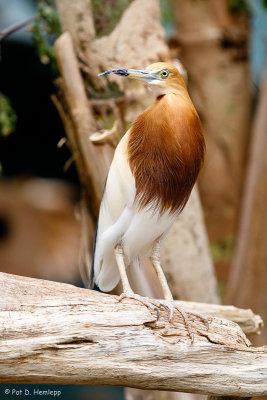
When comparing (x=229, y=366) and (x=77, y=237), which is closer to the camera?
(x=229, y=366)

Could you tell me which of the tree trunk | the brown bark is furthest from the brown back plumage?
the tree trunk

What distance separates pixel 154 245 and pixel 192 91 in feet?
6.53

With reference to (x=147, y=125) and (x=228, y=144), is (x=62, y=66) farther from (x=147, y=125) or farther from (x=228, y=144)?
(x=228, y=144)

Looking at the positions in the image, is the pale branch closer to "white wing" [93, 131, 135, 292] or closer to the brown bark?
"white wing" [93, 131, 135, 292]

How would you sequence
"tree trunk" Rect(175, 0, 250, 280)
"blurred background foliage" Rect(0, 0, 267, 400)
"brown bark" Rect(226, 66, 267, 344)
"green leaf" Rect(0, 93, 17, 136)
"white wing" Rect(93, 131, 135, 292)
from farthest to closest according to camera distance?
"blurred background foliage" Rect(0, 0, 267, 400), "tree trunk" Rect(175, 0, 250, 280), "brown bark" Rect(226, 66, 267, 344), "green leaf" Rect(0, 93, 17, 136), "white wing" Rect(93, 131, 135, 292)

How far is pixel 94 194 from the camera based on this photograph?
2.34 m

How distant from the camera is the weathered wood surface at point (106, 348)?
1.41 m

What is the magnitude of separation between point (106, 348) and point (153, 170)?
1.80 ft

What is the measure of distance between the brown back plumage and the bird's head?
2cm

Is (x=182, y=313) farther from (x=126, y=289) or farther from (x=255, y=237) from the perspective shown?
(x=255, y=237)

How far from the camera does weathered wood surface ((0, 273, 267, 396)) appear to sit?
4.62 feet

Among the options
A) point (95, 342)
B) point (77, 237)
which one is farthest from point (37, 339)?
point (77, 237)

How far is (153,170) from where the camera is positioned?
5.51 feet

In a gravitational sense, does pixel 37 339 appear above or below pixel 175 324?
above
